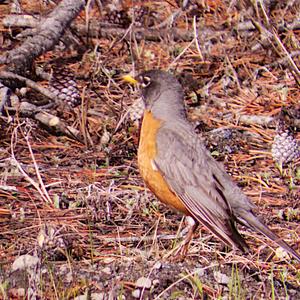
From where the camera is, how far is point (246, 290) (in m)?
3.40

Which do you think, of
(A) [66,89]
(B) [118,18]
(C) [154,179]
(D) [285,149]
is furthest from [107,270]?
(B) [118,18]

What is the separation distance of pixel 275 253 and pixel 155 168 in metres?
0.71

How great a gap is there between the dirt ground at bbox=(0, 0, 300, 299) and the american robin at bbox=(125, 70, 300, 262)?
169 millimetres

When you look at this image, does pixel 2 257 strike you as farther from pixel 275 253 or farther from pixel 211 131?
pixel 211 131

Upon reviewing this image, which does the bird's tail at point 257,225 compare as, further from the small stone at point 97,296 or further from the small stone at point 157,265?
the small stone at point 97,296

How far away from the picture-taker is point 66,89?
5.55 meters

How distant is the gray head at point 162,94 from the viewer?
14.1 ft

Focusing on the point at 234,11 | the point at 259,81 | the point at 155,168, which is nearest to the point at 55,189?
the point at 155,168

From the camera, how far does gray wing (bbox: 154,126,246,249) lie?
3764 mm

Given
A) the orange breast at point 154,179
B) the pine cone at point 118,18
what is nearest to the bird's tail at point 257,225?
the orange breast at point 154,179

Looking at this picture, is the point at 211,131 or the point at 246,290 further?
the point at 211,131

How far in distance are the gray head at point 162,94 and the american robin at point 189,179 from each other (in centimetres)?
9

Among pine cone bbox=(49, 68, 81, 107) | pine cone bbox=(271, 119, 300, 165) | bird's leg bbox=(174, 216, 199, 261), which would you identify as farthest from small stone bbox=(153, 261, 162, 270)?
pine cone bbox=(49, 68, 81, 107)

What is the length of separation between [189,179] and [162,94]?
62cm
